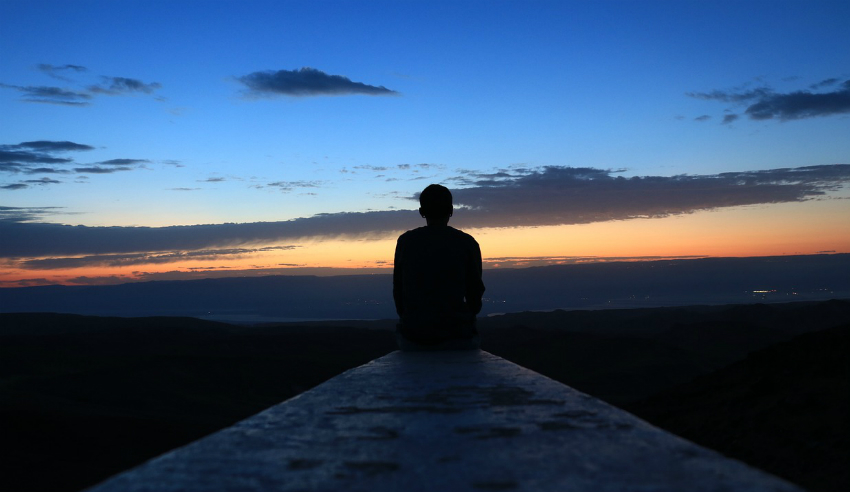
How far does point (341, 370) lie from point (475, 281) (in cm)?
2375

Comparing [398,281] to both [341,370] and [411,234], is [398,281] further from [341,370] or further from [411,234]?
[341,370]

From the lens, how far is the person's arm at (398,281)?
510 centimetres

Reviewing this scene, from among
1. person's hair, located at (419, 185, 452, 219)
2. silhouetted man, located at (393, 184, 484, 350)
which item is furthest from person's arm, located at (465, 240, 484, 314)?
person's hair, located at (419, 185, 452, 219)

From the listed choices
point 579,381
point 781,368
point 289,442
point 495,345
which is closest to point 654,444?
point 289,442

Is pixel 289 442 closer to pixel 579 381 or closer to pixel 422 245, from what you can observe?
pixel 422 245

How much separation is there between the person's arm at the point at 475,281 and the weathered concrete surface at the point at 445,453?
2652mm

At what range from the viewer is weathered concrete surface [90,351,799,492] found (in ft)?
4.10

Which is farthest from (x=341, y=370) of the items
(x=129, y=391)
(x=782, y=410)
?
(x=782, y=410)

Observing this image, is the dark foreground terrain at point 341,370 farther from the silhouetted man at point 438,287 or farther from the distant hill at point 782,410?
the silhouetted man at point 438,287

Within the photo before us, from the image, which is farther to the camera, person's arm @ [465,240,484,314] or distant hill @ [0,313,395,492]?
distant hill @ [0,313,395,492]

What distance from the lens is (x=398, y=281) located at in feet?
17.1

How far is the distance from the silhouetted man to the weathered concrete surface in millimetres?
2439

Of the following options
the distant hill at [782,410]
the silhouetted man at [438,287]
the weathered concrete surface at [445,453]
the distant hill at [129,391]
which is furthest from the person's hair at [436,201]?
the distant hill at [129,391]

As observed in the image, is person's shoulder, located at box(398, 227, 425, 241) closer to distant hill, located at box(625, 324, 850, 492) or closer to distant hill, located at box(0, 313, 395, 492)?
distant hill, located at box(625, 324, 850, 492)
